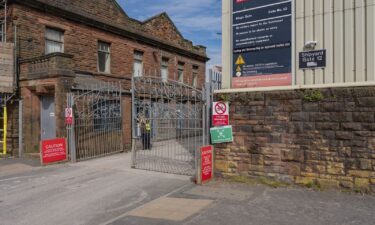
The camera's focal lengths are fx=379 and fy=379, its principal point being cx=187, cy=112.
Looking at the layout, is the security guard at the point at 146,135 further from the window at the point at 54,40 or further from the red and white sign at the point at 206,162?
the window at the point at 54,40

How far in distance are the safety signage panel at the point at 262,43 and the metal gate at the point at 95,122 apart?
7.09 metres

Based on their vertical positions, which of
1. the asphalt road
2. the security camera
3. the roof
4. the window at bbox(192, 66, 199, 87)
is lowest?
the asphalt road

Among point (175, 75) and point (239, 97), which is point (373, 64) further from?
point (175, 75)

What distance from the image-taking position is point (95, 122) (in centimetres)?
1530

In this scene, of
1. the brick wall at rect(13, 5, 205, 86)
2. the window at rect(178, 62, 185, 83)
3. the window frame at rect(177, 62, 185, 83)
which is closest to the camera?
the brick wall at rect(13, 5, 205, 86)

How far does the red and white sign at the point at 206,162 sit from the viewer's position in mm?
9492

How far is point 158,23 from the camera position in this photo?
83.4ft

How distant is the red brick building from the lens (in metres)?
14.9

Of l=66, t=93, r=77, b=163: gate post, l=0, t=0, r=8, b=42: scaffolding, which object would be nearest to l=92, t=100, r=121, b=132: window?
l=66, t=93, r=77, b=163: gate post

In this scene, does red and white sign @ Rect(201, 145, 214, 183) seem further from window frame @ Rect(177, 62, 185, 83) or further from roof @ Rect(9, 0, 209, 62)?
window frame @ Rect(177, 62, 185, 83)

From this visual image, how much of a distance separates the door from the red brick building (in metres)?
0.14

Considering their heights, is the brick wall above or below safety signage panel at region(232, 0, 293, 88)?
above

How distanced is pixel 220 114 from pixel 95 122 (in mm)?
7178

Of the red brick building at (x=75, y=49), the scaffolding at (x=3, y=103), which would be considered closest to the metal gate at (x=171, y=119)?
the red brick building at (x=75, y=49)
